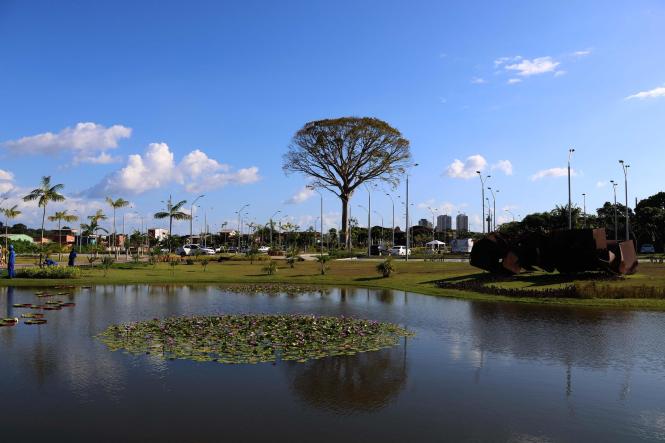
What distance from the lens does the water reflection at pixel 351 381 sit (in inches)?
419

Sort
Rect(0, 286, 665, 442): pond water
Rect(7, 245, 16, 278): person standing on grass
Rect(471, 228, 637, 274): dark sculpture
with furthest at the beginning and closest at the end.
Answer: Rect(7, 245, 16, 278): person standing on grass → Rect(471, 228, 637, 274): dark sculpture → Rect(0, 286, 665, 442): pond water

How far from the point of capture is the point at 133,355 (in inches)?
558

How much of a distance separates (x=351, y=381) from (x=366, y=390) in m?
0.72

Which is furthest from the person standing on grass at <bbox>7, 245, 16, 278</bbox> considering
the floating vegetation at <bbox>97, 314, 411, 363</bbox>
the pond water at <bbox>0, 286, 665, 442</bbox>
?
the floating vegetation at <bbox>97, 314, 411, 363</bbox>

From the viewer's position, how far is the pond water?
29.9ft

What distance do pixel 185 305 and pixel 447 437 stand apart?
18.6 meters

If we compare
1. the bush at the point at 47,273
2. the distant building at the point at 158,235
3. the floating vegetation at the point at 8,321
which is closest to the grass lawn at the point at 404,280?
the bush at the point at 47,273

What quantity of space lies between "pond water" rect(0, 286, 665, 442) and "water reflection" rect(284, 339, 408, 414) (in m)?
0.05

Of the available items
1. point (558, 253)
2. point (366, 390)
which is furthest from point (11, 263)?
point (558, 253)

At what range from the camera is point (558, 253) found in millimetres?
33469

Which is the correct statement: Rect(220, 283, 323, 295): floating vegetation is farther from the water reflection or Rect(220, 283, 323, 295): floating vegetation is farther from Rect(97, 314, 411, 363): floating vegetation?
the water reflection

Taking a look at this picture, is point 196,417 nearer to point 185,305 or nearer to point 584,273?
point 185,305

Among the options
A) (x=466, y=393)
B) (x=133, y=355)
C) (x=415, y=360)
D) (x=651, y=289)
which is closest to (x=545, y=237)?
(x=651, y=289)

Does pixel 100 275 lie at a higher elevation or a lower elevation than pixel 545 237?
lower
